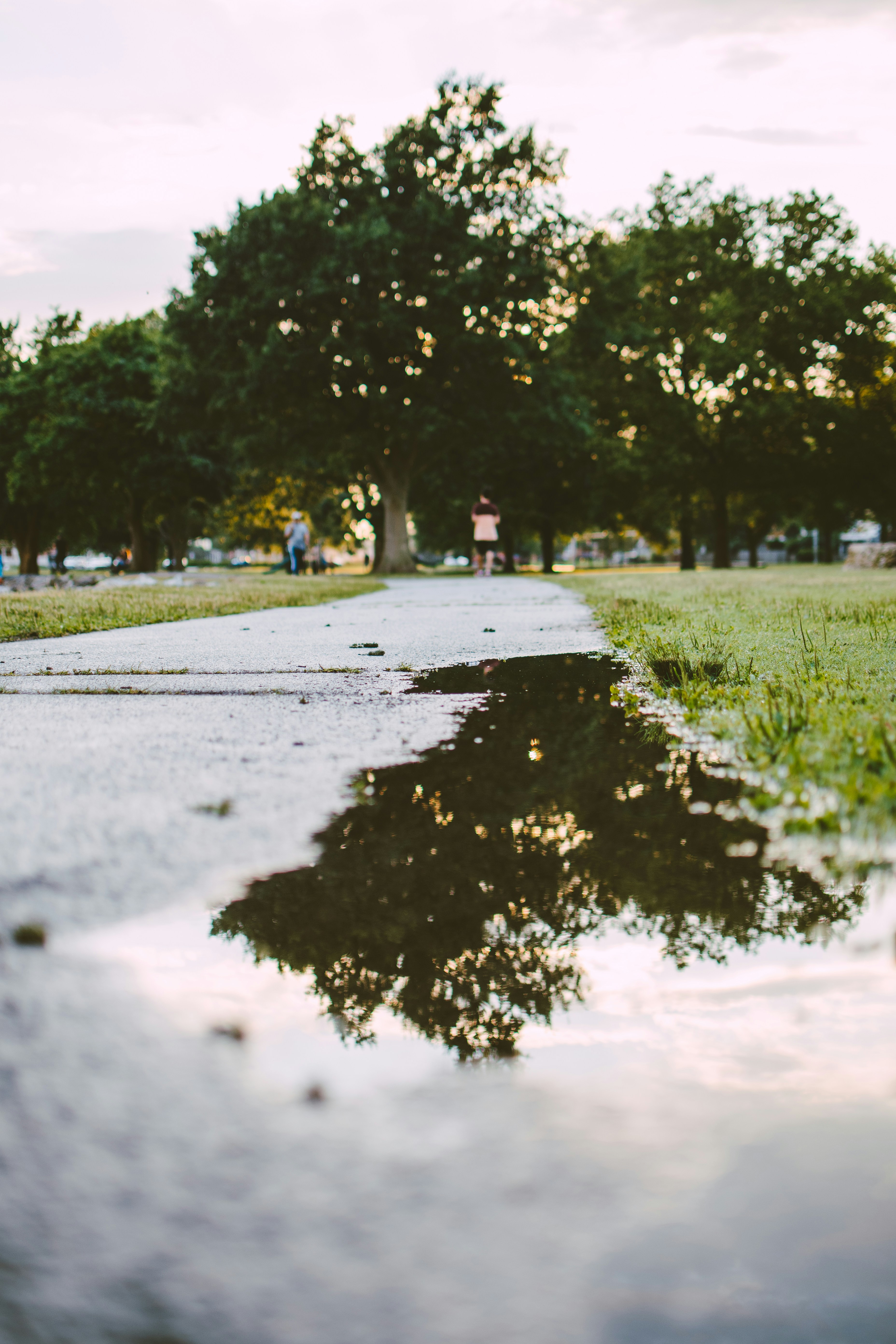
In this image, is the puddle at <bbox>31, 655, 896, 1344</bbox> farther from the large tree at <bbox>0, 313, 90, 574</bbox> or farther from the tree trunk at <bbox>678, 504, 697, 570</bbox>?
the tree trunk at <bbox>678, 504, 697, 570</bbox>

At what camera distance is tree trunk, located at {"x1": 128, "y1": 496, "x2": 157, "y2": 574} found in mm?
42844

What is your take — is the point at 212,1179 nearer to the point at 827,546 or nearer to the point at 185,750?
the point at 185,750

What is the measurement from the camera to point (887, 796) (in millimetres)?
2291

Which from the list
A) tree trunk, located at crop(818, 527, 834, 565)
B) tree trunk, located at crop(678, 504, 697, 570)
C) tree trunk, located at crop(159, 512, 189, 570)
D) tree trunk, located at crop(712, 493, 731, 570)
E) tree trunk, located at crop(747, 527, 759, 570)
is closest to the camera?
tree trunk, located at crop(712, 493, 731, 570)

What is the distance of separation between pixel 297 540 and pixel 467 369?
7.46 meters

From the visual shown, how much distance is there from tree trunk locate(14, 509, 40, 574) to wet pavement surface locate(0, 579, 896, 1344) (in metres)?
49.6

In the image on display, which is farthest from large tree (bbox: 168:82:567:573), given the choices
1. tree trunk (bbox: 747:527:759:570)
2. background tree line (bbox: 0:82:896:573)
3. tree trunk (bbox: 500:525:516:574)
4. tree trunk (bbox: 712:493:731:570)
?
tree trunk (bbox: 747:527:759:570)

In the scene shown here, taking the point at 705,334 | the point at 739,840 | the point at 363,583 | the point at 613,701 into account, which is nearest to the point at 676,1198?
the point at 739,840

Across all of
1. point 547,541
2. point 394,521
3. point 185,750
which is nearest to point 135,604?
point 185,750

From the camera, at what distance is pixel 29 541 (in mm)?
49344

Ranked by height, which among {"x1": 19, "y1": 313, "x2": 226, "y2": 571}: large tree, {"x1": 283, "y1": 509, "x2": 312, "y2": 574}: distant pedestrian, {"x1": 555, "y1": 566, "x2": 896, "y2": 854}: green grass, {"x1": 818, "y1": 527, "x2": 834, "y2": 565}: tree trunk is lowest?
{"x1": 555, "y1": 566, "x2": 896, "y2": 854}: green grass

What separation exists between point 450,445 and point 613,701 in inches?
1218

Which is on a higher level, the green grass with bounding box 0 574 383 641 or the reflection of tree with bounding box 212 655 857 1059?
the green grass with bounding box 0 574 383 641

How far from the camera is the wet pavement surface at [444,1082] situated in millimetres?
934
